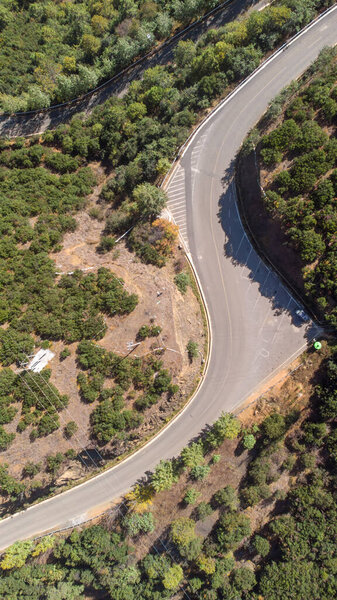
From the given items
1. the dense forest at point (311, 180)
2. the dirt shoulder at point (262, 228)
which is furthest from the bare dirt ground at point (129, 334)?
the dense forest at point (311, 180)

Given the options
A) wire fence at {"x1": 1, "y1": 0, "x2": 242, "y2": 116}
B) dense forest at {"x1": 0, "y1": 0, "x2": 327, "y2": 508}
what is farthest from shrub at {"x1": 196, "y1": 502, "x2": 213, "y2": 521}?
wire fence at {"x1": 1, "y1": 0, "x2": 242, "y2": 116}

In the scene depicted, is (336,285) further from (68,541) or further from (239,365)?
(68,541)

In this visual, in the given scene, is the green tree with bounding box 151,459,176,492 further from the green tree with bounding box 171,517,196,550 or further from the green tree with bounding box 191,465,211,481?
the green tree with bounding box 171,517,196,550

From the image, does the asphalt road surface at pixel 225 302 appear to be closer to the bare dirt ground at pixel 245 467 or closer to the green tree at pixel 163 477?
the bare dirt ground at pixel 245 467

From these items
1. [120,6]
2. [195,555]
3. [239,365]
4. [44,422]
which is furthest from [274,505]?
[120,6]

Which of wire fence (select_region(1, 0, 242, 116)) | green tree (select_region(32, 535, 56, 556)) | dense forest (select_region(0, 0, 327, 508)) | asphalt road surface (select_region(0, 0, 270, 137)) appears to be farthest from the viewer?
asphalt road surface (select_region(0, 0, 270, 137))

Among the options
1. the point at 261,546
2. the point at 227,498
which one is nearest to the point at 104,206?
Result: the point at 227,498

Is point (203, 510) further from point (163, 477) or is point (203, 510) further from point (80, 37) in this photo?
point (80, 37)
